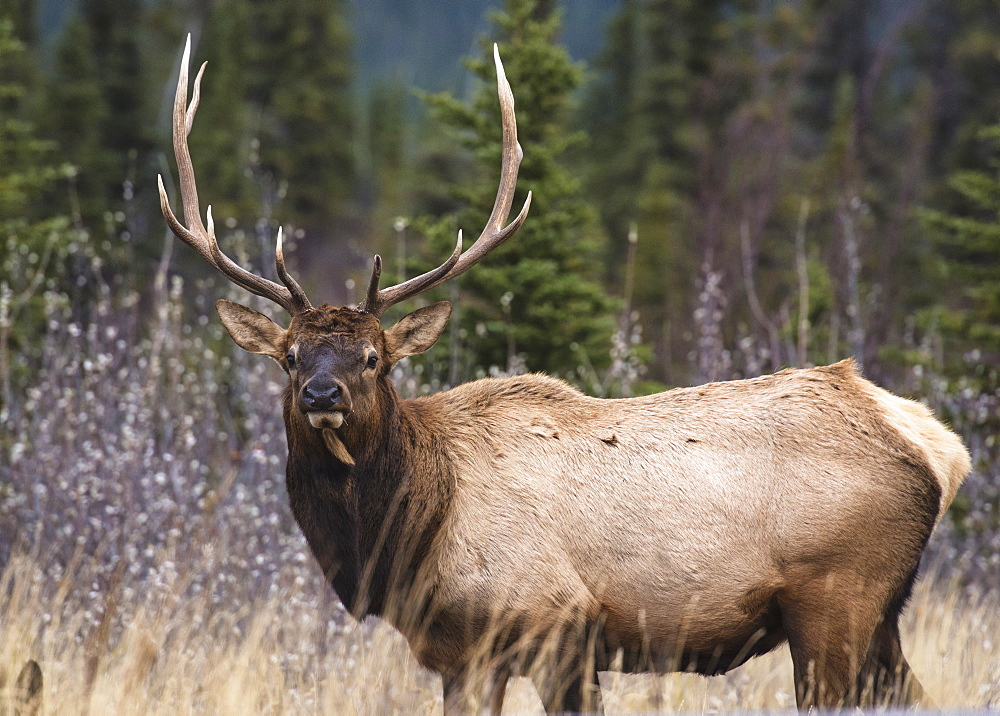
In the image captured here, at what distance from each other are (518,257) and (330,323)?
4.30 metres

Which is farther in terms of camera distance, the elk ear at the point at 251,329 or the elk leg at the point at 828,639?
the elk ear at the point at 251,329

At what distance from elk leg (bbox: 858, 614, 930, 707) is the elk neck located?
193 centimetres

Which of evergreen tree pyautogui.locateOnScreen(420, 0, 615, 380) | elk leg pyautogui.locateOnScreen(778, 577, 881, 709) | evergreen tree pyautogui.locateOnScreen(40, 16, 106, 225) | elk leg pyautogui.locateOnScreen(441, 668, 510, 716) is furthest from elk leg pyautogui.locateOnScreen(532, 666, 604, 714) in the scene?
evergreen tree pyautogui.locateOnScreen(40, 16, 106, 225)

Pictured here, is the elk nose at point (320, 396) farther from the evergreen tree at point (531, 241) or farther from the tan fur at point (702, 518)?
the evergreen tree at point (531, 241)

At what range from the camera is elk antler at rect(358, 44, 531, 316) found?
501 centimetres

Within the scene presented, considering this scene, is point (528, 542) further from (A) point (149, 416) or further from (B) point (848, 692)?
(A) point (149, 416)

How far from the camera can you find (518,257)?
8906 mm

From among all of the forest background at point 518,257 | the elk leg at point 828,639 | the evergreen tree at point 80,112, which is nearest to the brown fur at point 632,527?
the elk leg at point 828,639

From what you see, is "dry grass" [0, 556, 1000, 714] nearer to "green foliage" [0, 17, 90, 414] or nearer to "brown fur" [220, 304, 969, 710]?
"brown fur" [220, 304, 969, 710]

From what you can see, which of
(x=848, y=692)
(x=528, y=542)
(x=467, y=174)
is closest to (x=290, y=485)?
(x=528, y=542)

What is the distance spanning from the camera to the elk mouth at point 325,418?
438 cm

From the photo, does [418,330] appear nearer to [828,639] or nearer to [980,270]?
[828,639]

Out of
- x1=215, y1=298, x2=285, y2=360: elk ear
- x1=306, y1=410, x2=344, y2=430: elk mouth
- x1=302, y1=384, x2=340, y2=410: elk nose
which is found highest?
x1=215, y1=298, x2=285, y2=360: elk ear

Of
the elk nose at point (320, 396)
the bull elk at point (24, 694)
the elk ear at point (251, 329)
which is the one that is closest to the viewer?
the bull elk at point (24, 694)
